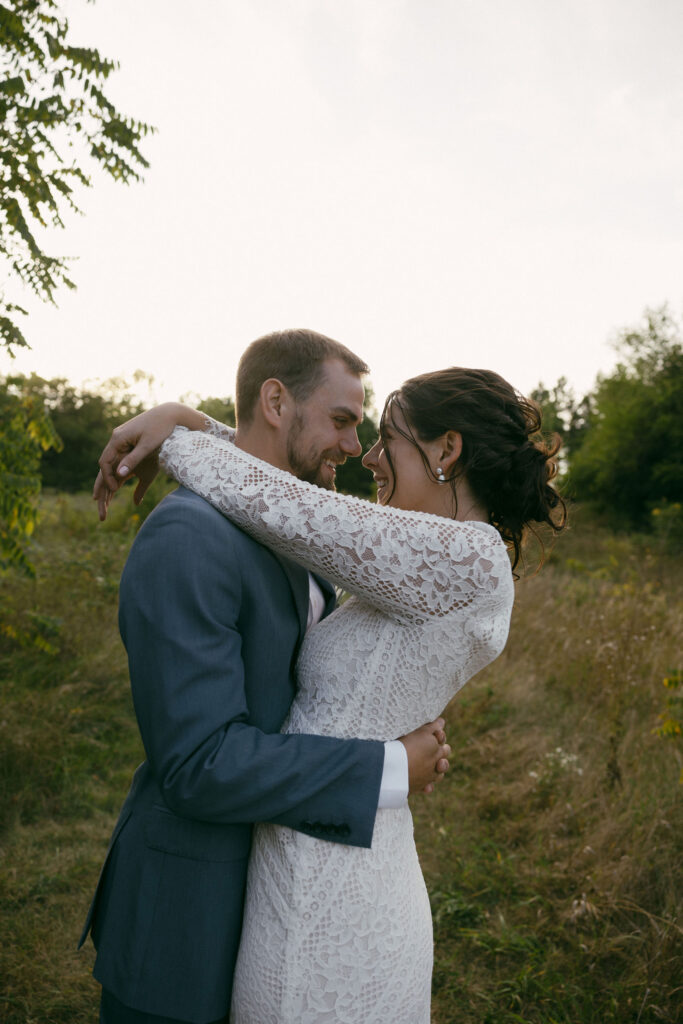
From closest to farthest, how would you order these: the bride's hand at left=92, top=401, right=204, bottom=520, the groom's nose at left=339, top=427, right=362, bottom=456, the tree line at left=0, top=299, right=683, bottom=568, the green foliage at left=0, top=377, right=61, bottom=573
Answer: the bride's hand at left=92, top=401, right=204, bottom=520 < the groom's nose at left=339, top=427, right=362, bottom=456 < the green foliage at left=0, top=377, right=61, bottom=573 < the tree line at left=0, top=299, right=683, bottom=568

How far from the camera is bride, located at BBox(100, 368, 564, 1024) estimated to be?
160 cm

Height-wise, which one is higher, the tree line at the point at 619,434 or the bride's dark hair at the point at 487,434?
the tree line at the point at 619,434

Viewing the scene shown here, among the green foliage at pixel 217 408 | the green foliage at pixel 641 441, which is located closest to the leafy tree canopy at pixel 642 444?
the green foliage at pixel 641 441

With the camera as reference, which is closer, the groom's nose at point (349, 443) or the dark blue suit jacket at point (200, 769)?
the dark blue suit jacket at point (200, 769)

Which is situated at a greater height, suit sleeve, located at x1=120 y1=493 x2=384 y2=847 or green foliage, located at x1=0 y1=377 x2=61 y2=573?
green foliage, located at x1=0 y1=377 x2=61 y2=573

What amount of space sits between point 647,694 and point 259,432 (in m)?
4.59

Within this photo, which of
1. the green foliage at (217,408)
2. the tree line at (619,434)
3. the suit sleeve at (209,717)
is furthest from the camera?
the tree line at (619,434)

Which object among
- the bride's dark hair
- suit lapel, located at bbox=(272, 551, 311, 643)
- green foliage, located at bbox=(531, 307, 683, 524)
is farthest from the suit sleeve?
green foliage, located at bbox=(531, 307, 683, 524)

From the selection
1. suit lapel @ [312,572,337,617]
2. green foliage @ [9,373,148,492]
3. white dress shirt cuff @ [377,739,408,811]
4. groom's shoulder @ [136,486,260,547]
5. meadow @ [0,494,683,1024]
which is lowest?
meadow @ [0,494,683,1024]

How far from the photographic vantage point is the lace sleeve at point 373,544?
1.67m

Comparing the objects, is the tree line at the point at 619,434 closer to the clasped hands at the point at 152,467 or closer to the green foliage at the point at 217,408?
the green foliage at the point at 217,408

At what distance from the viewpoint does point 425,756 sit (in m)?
1.74

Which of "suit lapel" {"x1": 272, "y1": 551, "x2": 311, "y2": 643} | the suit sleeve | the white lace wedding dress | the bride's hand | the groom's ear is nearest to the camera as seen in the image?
the suit sleeve

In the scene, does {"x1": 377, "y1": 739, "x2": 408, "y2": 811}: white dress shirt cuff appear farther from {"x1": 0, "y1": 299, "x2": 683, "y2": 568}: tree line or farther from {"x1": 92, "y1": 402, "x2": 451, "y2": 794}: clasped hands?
{"x1": 0, "y1": 299, "x2": 683, "y2": 568}: tree line
